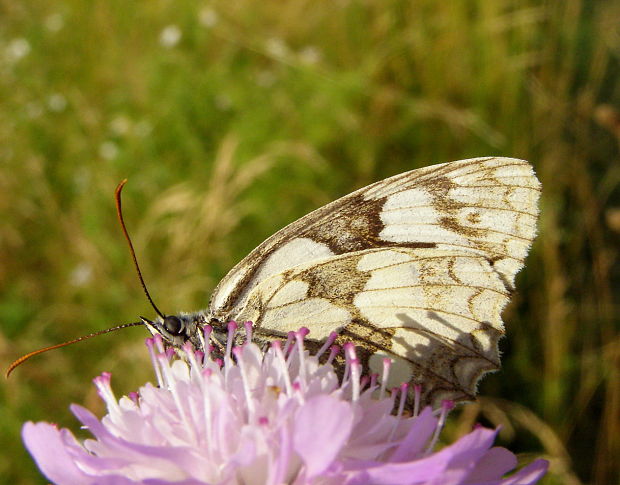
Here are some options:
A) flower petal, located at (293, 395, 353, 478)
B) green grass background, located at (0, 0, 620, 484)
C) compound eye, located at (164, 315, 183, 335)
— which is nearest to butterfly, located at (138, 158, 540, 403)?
compound eye, located at (164, 315, 183, 335)

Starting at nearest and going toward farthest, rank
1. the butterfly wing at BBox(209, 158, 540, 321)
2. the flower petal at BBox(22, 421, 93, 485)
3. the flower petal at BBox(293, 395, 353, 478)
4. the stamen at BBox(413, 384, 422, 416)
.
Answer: the flower petal at BBox(293, 395, 353, 478), the flower petal at BBox(22, 421, 93, 485), the stamen at BBox(413, 384, 422, 416), the butterfly wing at BBox(209, 158, 540, 321)

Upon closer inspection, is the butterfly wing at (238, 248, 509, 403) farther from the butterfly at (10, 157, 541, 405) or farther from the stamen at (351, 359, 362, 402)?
the stamen at (351, 359, 362, 402)

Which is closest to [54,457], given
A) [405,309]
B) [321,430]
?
[321,430]

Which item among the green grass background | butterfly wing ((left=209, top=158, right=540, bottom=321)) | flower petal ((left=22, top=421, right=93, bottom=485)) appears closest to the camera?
flower petal ((left=22, top=421, right=93, bottom=485))

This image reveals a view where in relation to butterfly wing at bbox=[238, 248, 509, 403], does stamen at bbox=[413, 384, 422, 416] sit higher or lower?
lower

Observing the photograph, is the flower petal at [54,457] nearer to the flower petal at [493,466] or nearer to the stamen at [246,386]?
the stamen at [246,386]

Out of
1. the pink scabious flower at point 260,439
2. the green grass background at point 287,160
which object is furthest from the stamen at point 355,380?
the green grass background at point 287,160

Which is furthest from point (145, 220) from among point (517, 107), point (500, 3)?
point (500, 3)
